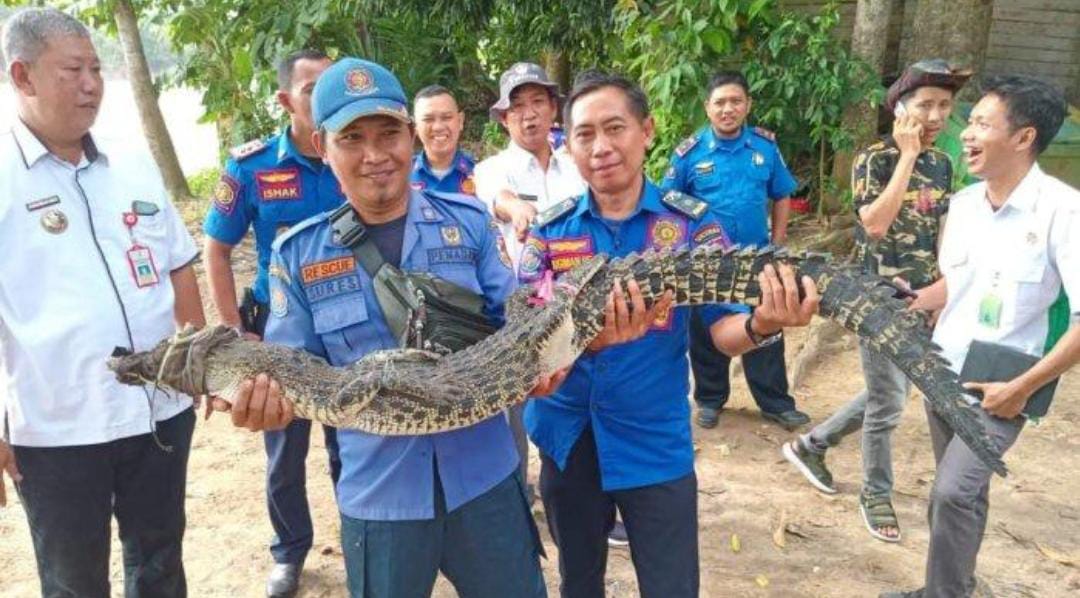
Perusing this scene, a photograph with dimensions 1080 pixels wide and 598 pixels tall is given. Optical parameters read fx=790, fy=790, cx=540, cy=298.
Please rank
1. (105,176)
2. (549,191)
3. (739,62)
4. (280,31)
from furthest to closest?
1. (280,31)
2. (739,62)
3. (549,191)
4. (105,176)

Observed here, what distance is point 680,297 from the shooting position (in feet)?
8.50

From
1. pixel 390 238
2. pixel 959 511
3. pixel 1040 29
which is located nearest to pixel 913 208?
pixel 959 511

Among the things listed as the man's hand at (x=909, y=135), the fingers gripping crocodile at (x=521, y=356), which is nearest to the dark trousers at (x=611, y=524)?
the fingers gripping crocodile at (x=521, y=356)

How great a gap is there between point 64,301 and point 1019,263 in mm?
3445

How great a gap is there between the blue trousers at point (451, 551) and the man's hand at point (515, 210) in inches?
70.9

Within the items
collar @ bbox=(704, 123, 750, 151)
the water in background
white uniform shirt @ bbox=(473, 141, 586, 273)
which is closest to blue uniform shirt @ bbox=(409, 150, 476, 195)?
white uniform shirt @ bbox=(473, 141, 586, 273)

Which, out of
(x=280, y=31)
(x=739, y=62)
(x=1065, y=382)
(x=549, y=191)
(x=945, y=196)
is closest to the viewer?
(x=945, y=196)

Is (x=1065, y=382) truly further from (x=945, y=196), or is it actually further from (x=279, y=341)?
(x=279, y=341)

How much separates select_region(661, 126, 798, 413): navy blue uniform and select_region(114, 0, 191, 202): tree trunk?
7.15 m

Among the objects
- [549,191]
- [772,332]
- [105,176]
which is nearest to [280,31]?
[549,191]

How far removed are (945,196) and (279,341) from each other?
346 centimetres

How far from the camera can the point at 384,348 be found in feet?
7.97

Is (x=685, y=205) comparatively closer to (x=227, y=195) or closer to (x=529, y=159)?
(x=529, y=159)

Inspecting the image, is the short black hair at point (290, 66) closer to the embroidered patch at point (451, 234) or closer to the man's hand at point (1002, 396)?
the embroidered patch at point (451, 234)
